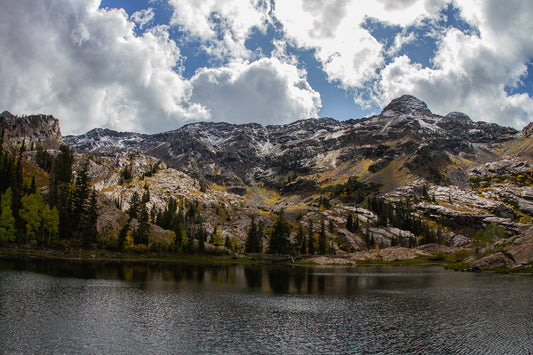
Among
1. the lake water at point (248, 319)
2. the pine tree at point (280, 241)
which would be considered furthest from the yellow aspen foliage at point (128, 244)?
the pine tree at point (280, 241)

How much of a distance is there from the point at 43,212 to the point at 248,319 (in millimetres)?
97909

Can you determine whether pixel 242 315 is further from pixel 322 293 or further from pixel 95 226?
pixel 95 226

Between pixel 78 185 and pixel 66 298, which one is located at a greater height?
pixel 78 185

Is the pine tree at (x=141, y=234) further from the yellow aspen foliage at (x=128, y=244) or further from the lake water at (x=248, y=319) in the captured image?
the lake water at (x=248, y=319)

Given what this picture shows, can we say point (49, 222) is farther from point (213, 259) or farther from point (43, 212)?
point (213, 259)

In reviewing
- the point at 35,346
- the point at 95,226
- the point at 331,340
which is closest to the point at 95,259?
the point at 95,226

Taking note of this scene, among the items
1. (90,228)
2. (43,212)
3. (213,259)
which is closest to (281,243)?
(213,259)

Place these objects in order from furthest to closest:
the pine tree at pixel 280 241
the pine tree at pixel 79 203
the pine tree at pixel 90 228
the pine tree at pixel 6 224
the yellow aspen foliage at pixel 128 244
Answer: the pine tree at pixel 280 241, the yellow aspen foliage at pixel 128 244, the pine tree at pixel 79 203, the pine tree at pixel 90 228, the pine tree at pixel 6 224

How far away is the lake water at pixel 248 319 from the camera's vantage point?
1244 inches

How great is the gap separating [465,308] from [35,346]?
56805 mm

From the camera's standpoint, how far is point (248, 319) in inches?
1687

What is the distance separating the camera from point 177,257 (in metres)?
136

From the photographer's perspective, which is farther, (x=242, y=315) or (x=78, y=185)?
(x=78, y=185)

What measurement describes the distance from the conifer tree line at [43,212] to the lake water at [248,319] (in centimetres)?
4364
